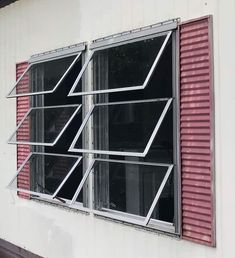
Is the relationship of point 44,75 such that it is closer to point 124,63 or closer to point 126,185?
point 124,63

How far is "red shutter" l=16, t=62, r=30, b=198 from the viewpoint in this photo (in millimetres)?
6430

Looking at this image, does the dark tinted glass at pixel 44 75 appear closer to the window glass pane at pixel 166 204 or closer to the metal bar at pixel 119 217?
the metal bar at pixel 119 217

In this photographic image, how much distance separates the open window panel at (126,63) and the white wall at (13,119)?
0.16m

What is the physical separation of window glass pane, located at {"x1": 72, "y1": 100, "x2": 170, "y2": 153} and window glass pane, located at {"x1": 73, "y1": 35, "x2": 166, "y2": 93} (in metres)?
0.19

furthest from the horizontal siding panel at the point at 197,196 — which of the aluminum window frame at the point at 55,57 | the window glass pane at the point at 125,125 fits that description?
the aluminum window frame at the point at 55,57

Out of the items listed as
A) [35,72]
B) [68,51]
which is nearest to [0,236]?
[35,72]

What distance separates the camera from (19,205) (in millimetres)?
6648

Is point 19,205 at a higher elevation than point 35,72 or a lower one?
lower

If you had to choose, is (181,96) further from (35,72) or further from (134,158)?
(35,72)

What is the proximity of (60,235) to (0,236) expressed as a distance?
1679mm

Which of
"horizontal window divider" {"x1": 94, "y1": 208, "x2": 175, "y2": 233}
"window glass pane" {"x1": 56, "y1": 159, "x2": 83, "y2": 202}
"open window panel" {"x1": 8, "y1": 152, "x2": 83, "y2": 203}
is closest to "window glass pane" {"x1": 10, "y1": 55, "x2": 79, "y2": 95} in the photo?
"open window panel" {"x1": 8, "y1": 152, "x2": 83, "y2": 203}

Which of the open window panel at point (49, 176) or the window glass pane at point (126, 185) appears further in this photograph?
the open window panel at point (49, 176)

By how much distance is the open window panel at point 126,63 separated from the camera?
4369 mm

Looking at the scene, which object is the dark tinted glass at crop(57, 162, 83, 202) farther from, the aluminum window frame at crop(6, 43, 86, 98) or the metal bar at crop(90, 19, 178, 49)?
the metal bar at crop(90, 19, 178, 49)
